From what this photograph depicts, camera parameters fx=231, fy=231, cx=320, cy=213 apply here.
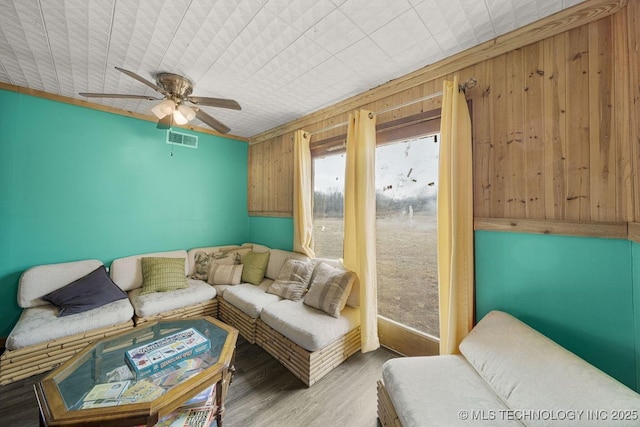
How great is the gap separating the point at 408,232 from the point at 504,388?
1316mm

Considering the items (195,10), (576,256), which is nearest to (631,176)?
(576,256)

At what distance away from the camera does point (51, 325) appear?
77.3 inches

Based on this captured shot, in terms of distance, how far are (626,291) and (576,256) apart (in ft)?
0.79

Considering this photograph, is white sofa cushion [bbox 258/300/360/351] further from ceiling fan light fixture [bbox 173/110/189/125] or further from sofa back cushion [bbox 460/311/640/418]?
ceiling fan light fixture [bbox 173/110/189/125]

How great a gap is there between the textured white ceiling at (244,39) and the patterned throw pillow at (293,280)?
1938 millimetres

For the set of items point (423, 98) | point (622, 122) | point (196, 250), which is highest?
point (423, 98)

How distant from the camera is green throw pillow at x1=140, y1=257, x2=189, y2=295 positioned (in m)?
2.69

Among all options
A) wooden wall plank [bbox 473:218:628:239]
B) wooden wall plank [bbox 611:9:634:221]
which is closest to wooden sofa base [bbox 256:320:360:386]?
wooden wall plank [bbox 473:218:628:239]

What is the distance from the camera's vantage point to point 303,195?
2.99 metres

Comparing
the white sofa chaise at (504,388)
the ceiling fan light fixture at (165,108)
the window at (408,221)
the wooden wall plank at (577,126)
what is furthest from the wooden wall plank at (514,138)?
the ceiling fan light fixture at (165,108)

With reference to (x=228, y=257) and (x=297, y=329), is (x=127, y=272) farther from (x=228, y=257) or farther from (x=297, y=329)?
(x=297, y=329)

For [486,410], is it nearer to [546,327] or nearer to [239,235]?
[546,327]

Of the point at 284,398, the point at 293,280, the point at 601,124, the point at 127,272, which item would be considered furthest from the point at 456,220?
the point at 127,272

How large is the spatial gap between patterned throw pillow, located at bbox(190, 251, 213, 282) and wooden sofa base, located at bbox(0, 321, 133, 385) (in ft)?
3.74
